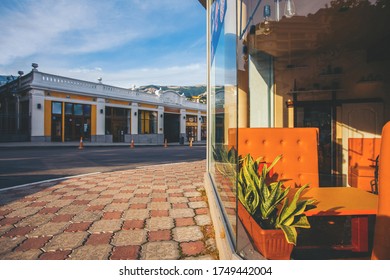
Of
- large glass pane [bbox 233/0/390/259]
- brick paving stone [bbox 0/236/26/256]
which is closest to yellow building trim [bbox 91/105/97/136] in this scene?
large glass pane [bbox 233/0/390/259]

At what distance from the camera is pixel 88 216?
8.54 ft

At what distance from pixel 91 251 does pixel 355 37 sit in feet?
18.2

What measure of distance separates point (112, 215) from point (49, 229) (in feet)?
2.06

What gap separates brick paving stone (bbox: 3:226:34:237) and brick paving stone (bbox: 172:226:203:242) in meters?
1.46

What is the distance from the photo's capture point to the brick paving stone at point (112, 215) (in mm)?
2547

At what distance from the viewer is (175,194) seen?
356cm

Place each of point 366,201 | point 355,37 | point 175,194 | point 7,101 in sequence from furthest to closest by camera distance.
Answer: point 7,101 → point 355,37 → point 175,194 → point 366,201

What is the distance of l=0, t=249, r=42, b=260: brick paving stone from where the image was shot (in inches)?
68.3

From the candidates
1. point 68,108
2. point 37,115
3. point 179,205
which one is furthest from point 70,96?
point 179,205

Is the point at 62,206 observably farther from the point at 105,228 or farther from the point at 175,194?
the point at 175,194

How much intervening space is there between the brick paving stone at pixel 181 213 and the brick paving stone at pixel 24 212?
5.55 ft

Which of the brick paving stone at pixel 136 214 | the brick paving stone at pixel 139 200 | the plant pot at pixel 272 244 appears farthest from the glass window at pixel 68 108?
the plant pot at pixel 272 244

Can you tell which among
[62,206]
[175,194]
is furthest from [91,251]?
[175,194]

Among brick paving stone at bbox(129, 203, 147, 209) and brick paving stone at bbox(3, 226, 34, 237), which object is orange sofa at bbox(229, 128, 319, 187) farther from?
brick paving stone at bbox(3, 226, 34, 237)
